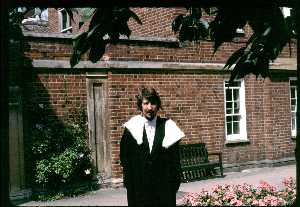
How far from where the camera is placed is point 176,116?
12633mm

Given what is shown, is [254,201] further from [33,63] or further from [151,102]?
[33,63]

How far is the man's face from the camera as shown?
14.8 ft

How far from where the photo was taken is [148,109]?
178 inches

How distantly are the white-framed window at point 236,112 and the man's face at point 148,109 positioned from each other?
9548 mm

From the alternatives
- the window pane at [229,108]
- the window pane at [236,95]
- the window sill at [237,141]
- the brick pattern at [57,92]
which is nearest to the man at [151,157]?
the brick pattern at [57,92]

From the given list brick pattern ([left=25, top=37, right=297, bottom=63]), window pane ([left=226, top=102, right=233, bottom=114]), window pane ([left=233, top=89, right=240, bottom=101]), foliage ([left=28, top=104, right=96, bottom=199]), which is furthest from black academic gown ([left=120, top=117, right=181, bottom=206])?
window pane ([left=233, top=89, right=240, bottom=101])

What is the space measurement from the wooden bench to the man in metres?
7.79

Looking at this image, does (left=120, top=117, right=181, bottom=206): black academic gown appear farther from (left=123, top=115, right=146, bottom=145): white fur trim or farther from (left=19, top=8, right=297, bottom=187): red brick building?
(left=19, top=8, right=297, bottom=187): red brick building

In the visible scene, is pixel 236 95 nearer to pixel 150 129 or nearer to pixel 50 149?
pixel 50 149

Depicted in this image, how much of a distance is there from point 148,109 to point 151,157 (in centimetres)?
46

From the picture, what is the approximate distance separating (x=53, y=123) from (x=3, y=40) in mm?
9115

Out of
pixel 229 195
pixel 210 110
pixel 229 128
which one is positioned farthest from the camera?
pixel 229 128

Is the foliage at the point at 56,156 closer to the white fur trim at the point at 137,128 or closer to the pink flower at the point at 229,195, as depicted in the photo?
the pink flower at the point at 229,195

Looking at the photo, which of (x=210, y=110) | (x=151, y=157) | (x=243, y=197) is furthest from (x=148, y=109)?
(x=210, y=110)
